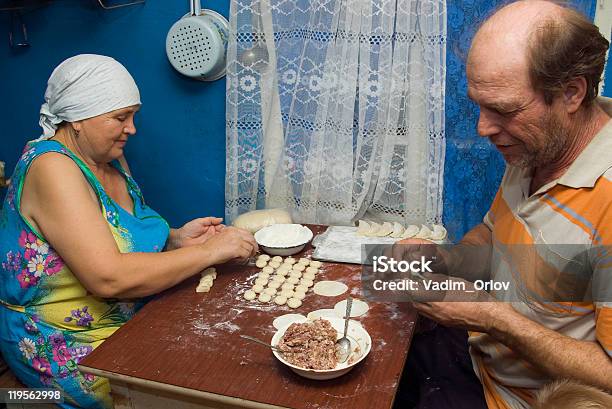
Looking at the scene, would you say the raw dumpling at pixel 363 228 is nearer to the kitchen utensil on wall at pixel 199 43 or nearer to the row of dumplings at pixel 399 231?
the row of dumplings at pixel 399 231

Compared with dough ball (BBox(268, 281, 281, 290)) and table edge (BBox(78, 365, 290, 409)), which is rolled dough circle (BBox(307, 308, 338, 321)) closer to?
dough ball (BBox(268, 281, 281, 290))

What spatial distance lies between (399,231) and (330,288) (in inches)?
19.1

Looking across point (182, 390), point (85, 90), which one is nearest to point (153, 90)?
point (85, 90)

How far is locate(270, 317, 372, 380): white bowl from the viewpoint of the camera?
1.18 meters

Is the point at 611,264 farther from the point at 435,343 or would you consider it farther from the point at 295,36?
the point at 295,36

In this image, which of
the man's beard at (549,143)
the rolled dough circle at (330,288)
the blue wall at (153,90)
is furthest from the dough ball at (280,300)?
the blue wall at (153,90)

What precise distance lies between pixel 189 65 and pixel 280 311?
1.23 meters

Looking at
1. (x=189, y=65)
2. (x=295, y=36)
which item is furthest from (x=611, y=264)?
(x=189, y=65)

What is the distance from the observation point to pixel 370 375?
4.04ft

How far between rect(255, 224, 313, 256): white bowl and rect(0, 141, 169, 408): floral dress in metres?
0.48

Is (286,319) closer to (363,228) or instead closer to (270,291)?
(270,291)

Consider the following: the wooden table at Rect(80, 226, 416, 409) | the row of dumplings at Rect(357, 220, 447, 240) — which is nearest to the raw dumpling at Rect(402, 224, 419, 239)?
the row of dumplings at Rect(357, 220, 447, 240)

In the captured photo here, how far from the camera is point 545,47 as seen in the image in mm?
1146

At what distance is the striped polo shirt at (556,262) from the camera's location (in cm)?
115
